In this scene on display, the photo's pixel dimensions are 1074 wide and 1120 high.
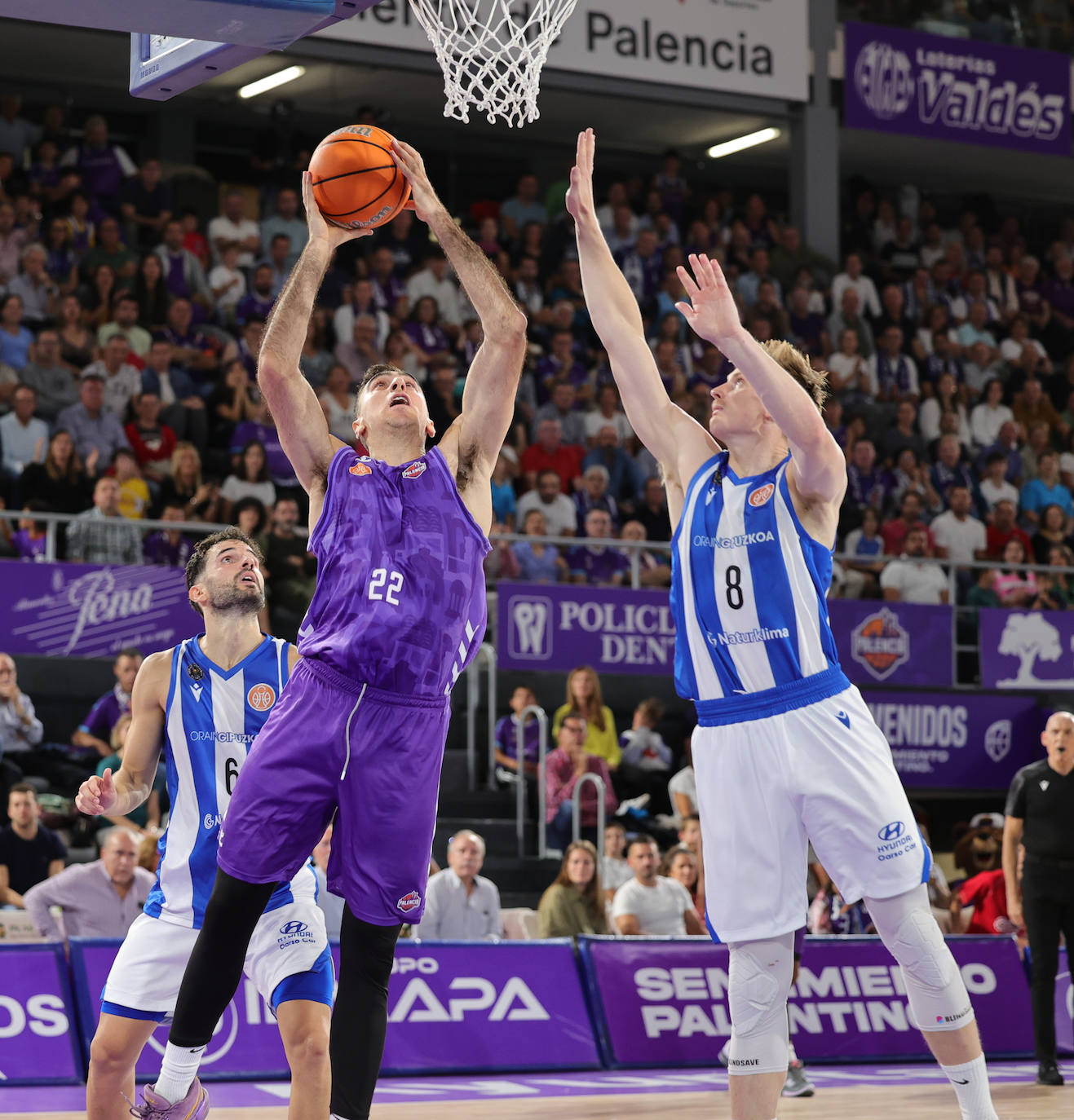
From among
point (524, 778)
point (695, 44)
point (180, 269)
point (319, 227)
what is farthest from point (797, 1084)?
point (695, 44)

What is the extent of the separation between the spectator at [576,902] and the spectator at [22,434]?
224 inches

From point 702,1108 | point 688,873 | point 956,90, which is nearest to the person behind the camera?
point 702,1108

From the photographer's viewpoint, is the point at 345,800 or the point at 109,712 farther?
the point at 109,712

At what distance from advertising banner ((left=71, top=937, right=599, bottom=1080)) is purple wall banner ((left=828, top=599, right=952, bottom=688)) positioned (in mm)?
5429

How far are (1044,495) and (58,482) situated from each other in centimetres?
1074

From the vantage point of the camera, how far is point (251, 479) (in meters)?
13.7

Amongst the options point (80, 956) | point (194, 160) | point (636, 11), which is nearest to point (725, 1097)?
point (80, 956)

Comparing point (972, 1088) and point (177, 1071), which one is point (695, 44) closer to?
point (972, 1088)

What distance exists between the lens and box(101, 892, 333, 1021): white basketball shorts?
5.46 meters

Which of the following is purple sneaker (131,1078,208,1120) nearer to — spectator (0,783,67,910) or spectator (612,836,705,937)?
spectator (0,783,67,910)

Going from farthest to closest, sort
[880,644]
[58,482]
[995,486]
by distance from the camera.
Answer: [995,486] → [880,644] → [58,482]

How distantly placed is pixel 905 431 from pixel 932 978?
46.1 feet

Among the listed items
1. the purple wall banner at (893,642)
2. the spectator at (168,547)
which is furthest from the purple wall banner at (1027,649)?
the spectator at (168,547)

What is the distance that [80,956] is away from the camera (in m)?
9.02
